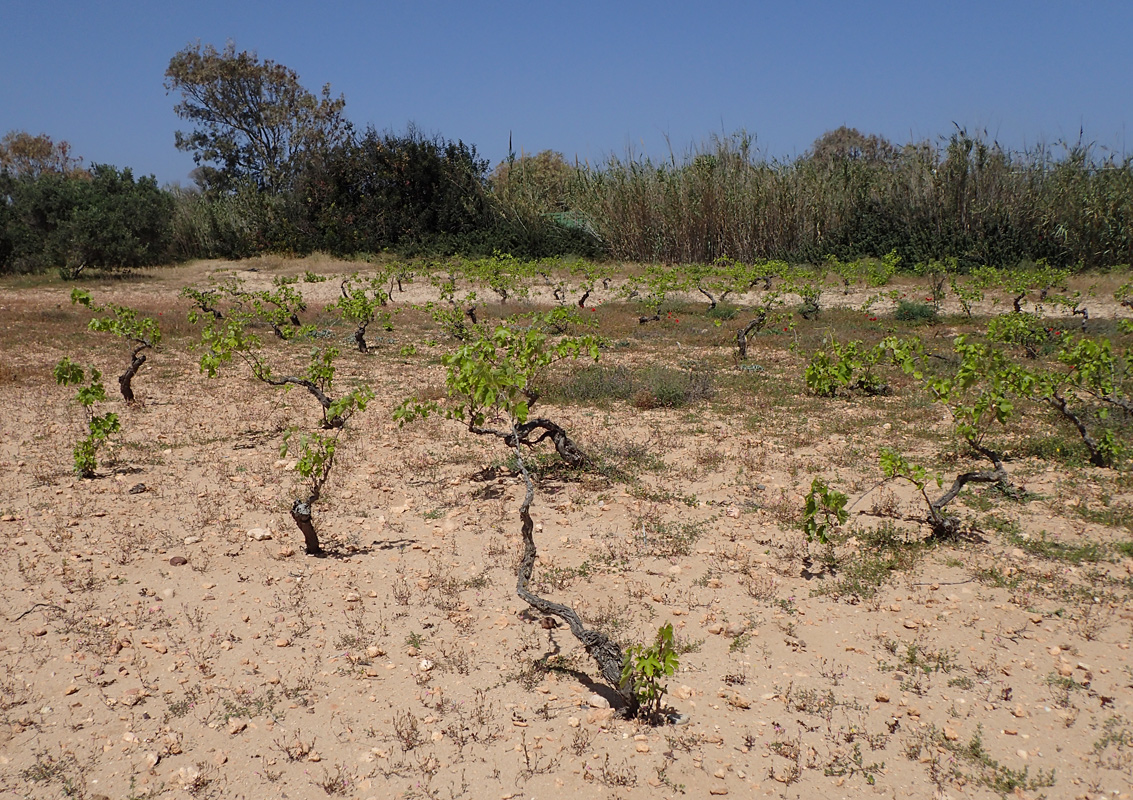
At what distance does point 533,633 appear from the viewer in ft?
13.8

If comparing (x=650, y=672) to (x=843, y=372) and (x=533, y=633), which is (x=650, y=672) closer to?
(x=533, y=633)

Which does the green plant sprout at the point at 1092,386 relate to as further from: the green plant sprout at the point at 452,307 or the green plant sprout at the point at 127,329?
the green plant sprout at the point at 127,329

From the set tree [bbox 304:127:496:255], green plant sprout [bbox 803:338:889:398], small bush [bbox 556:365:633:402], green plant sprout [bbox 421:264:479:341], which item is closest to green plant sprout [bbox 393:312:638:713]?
small bush [bbox 556:365:633:402]

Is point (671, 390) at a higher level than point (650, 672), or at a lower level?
higher

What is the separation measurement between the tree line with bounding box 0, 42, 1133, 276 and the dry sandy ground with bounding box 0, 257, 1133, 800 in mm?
14284

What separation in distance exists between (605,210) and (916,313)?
34.8 ft

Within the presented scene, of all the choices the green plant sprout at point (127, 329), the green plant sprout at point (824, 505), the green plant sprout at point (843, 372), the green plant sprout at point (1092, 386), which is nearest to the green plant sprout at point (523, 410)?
the green plant sprout at point (824, 505)

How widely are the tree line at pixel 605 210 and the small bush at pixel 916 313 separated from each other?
505 centimetres

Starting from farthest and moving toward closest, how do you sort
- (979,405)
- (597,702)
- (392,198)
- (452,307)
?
(392,198)
(452,307)
(979,405)
(597,702)

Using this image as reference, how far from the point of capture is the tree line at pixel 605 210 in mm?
18484

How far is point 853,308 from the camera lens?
1625 centimetres

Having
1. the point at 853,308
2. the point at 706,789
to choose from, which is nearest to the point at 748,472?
the point at 706,789

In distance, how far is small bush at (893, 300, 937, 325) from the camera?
1420cm

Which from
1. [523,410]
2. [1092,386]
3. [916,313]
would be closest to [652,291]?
[916,313]
